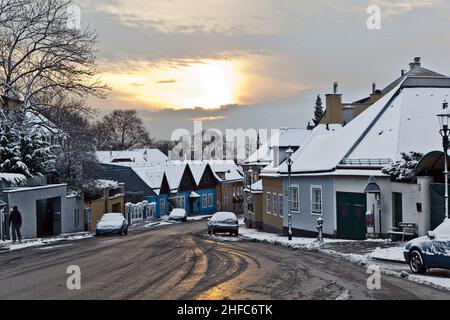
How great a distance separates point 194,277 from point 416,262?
19.7ft

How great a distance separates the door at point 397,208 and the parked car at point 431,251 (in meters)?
10.2

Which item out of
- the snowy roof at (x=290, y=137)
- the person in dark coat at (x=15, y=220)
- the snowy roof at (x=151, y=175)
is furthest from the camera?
the snowy roof at (x=151, y=175)

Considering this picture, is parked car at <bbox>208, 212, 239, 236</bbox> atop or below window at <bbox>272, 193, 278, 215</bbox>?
below

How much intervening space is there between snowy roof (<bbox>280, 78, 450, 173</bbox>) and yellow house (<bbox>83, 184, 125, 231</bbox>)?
20.4 m

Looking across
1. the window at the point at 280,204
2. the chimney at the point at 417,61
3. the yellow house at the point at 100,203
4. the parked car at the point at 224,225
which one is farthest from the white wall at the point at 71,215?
the chimney at the point at 417,61

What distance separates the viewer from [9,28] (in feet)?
108

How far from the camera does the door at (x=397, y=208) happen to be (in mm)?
26422

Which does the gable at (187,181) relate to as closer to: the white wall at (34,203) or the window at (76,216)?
the window at (76,216)

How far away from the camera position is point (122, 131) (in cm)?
12688

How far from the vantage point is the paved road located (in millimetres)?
12609

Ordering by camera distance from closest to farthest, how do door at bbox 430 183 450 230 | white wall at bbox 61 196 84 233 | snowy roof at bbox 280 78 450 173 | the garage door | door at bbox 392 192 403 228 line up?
door at bbox 430 183 450 230 < door at bbox 392 192 403 228 < snowy roof at bbox 280 78 450 173 < the garage door < white wall at bbox 61 196 84 233

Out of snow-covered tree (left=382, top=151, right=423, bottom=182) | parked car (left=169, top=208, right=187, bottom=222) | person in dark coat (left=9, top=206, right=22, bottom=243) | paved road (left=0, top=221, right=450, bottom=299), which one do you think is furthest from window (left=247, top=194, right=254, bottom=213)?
paved road (left=0, top=221, right=450, bottom=299)

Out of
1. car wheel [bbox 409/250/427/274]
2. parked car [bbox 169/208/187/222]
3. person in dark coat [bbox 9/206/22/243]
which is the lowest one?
parked car [bbox 169/208/187/222]

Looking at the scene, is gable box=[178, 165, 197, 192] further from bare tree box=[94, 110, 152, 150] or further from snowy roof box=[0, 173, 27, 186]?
snowy roof box=[0, 173, 27, 186]
